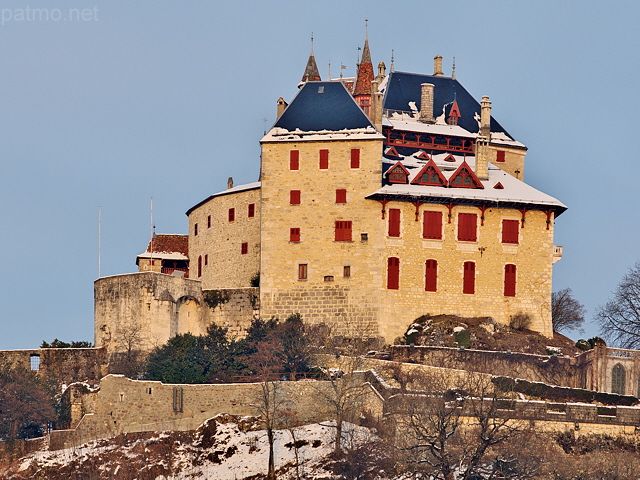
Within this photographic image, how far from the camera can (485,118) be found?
102m

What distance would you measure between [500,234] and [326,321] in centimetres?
1087

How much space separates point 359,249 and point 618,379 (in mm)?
15891

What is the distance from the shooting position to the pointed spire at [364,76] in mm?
103562

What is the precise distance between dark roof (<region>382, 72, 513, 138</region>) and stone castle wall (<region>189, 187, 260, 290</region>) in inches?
440

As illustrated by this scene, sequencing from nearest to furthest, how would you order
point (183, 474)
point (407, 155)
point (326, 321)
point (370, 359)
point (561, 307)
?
point (183, 474), point (370, 359), point (326, 321), point (407, 155), point (561, 307)

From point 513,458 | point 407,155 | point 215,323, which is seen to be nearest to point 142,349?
point 215,323

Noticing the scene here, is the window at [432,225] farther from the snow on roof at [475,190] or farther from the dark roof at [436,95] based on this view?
the dark roof at [436,95]

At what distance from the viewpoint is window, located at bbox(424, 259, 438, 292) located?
93.2 meters

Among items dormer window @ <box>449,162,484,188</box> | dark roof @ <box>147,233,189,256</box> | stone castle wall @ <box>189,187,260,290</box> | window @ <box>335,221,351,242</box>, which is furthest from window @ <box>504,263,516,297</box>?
dark roof @ <box>147,233,189,256</box>

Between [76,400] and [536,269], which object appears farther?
[536,269]

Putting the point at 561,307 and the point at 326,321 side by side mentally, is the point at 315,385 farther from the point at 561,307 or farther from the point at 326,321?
the point at 561,307

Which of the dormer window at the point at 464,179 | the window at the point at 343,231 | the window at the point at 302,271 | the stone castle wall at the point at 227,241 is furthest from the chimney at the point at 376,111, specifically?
the window at the point at 302,271

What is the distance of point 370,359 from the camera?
284ft

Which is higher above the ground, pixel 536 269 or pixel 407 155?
pixel 407 155
